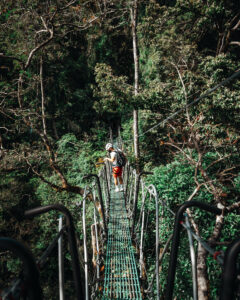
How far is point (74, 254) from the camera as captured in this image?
683 mm

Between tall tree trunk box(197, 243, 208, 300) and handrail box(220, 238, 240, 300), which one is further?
tall tree trunk box(197, 243, 208, 300)

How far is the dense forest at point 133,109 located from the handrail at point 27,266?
1.68ft

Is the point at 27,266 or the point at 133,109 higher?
the point at 133,109

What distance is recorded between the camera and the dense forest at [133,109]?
402 cm

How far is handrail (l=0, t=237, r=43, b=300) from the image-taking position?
425mm

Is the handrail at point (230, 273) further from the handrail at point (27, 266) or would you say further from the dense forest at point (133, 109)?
the handrail at point (27, 266)

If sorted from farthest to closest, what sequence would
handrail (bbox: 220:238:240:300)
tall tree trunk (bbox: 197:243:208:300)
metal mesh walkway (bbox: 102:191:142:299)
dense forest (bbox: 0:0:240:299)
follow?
dense forest (bbox: 0:0:240:299)
tall tree trunk (bbox: 197:243:208:300)
metal mesh walkway (bbox: 102:191:142:299)
handrail (bbox: 220:238:240:300)

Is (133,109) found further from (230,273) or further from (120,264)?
(230,273)

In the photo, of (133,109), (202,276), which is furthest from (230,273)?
(133,109)

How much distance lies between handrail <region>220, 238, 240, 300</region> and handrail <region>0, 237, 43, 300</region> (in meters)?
0.42

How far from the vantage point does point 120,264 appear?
2.12 m

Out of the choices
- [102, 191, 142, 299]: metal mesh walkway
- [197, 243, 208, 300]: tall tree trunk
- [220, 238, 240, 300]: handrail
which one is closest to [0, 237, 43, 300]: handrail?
[220, 238, 240, 300]: handrail

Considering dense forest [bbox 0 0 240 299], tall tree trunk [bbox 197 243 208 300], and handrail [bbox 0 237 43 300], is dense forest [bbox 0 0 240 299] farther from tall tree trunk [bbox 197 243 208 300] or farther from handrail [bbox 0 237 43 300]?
handrail [bbox 0 237 43 300]

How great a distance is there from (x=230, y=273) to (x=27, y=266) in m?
0.44
